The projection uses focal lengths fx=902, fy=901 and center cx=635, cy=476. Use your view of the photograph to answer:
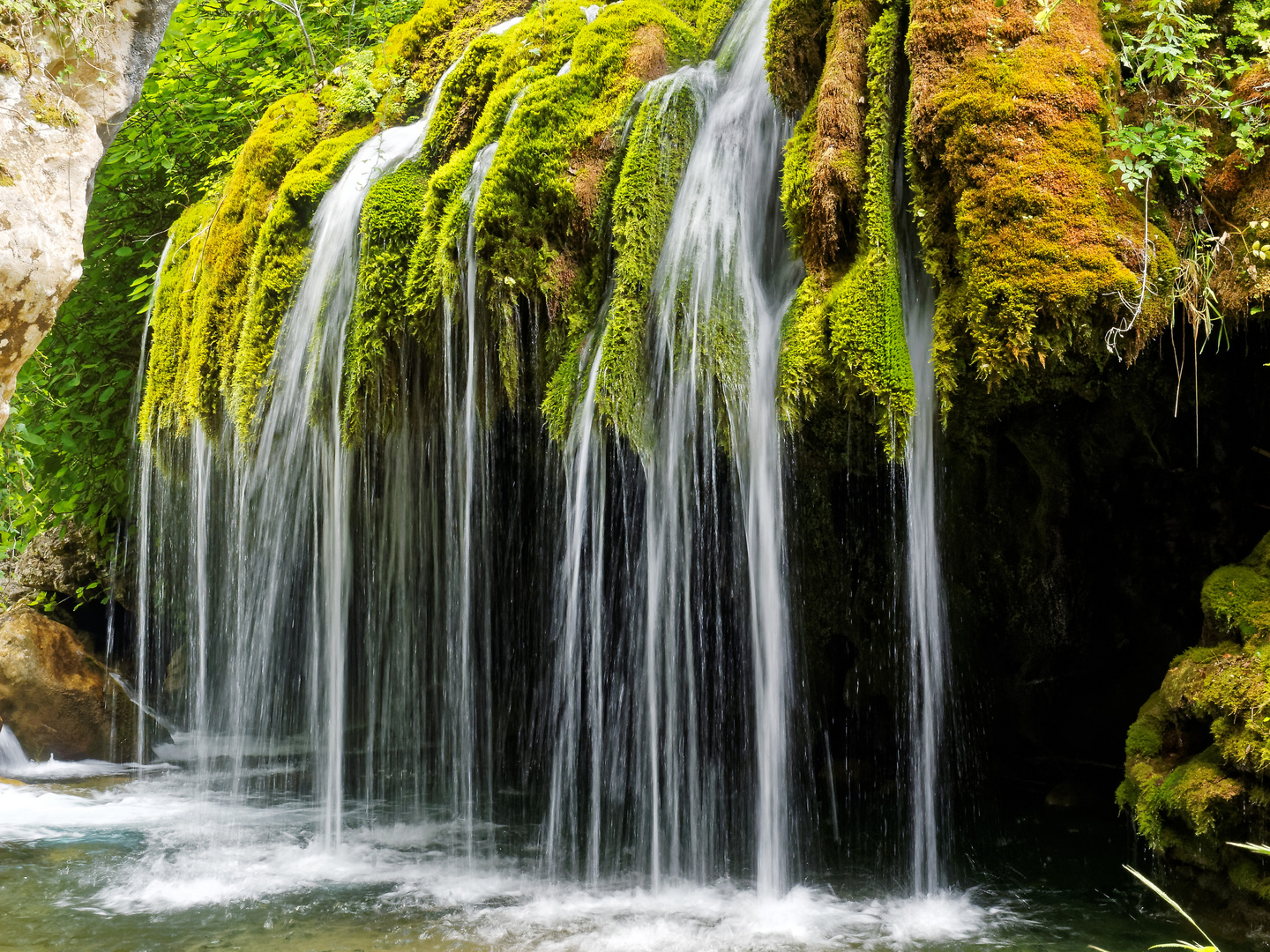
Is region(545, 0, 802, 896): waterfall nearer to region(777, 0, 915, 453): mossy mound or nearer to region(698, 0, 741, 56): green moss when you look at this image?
region(777, 0, 915, 453): mossy mound

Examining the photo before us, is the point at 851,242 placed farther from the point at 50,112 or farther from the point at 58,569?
the point at 58,569

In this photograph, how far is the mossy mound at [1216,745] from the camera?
10.7ft

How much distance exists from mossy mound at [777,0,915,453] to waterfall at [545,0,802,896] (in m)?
0.26

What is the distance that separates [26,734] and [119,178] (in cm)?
533

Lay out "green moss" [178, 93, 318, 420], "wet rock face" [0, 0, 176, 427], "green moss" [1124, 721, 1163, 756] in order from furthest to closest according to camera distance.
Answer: "green moss" [178, 93, 318, 420]
"wet rock face" [0, 0, 176, 427]
"green moss" [1124, 721, 1163, 756]

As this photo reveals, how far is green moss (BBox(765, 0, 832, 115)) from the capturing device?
183 inches

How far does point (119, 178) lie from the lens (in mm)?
8906

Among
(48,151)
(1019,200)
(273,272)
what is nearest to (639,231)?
(1019,200)

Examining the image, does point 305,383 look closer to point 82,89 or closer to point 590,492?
point 82,89

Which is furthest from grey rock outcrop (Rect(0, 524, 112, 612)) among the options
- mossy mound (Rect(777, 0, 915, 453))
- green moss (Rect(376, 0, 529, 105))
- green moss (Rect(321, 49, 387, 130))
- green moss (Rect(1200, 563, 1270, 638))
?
green moss (Rect(1200, 563, 1270, 638))

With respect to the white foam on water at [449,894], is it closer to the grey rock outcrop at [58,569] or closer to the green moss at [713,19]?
the grey rock outcrop at [58,569]

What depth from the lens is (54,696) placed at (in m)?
8.23

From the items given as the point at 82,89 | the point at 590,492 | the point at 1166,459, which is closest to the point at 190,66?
the point at 82,89

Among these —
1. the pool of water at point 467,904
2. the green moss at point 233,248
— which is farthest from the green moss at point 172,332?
the pool of water at point 467,904
